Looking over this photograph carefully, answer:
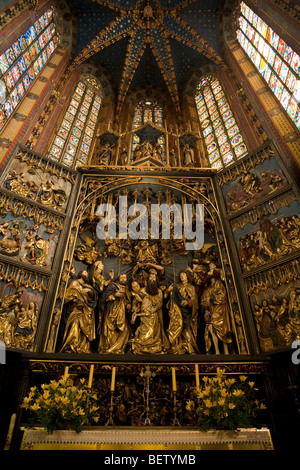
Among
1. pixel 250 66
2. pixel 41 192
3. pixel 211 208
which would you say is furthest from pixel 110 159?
pixel 250 66

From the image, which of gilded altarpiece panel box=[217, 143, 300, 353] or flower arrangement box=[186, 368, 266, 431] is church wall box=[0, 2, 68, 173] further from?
flower arrangement box=[186, 368, 266, 431]

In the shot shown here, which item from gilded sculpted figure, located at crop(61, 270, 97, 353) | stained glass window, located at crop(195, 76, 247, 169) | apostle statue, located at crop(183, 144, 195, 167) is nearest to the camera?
gilded sculpted figure, located at crop(61, 270, 97, 353)

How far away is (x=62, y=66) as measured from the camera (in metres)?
13.9

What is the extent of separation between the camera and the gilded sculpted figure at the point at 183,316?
710 centimetres

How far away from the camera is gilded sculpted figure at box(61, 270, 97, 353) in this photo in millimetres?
6891

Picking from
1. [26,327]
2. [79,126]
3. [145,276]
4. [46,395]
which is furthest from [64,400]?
[79,126]

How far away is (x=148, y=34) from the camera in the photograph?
49.9 feet

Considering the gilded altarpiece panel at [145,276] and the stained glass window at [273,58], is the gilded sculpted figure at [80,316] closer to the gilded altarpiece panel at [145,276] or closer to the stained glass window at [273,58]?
the gilded altarpiece panel at [145,276]

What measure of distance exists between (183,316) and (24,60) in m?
10.6

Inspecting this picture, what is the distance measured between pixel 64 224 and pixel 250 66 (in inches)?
396

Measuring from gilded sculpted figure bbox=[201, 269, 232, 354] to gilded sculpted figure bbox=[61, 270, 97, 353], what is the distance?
8.55ft

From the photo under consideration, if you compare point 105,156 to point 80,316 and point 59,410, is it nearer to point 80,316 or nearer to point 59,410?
point 80,316

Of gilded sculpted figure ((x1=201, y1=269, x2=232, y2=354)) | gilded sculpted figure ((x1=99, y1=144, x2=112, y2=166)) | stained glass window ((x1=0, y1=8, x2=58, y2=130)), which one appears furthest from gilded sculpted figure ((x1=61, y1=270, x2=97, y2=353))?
stained glass window ((x1=0, y1=8, x2=58, y2=130))

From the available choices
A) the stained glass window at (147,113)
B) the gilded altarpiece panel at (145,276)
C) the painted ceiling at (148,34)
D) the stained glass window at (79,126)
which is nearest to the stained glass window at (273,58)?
the painted ceiling at (148,34)
